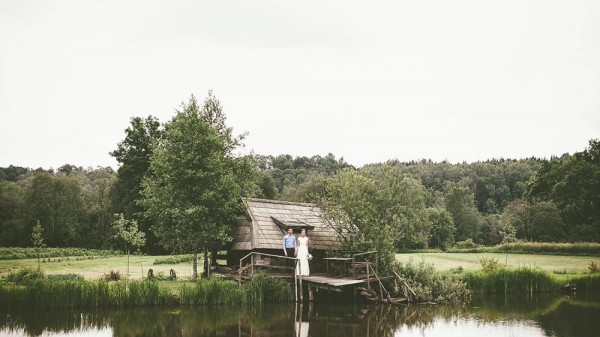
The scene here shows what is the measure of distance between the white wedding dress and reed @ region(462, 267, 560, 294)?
28.9 ft

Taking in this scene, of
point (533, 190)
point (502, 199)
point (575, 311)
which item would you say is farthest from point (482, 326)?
point (502, 199)

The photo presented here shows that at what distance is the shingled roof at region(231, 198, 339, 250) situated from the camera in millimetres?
24145

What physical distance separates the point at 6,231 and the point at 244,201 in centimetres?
5686

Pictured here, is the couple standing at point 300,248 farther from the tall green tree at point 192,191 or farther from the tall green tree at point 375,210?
the tall green tree at point 192,191

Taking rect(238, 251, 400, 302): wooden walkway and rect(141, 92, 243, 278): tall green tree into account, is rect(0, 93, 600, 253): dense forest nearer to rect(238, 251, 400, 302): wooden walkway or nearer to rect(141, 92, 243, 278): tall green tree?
rect(141, 92, 243, 278): tall green tree

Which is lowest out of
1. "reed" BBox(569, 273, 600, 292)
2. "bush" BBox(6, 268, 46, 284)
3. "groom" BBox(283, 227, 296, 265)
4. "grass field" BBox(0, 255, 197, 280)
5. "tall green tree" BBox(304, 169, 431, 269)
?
"reed" BBox(569, 273, 600, 292)

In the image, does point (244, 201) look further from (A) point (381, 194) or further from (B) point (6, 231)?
(B) point (6, 231)

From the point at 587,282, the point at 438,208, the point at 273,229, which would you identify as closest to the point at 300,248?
the point at 273,229

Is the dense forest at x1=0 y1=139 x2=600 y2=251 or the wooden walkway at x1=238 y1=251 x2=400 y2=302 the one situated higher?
the dense forest at x1=0 y1=139 x2=600 y2=251

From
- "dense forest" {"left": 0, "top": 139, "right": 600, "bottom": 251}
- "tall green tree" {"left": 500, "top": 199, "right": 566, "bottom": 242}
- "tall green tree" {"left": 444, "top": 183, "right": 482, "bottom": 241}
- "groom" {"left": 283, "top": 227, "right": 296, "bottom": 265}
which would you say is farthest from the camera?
"tall green tree" {"left": 444, "top": 183, "right": 482, "bottom": 241}

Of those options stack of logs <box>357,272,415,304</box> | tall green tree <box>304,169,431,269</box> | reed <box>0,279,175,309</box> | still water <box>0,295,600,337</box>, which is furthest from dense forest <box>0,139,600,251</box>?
reed <box>0,279,175,309</box>

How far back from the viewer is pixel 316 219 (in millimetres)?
27375

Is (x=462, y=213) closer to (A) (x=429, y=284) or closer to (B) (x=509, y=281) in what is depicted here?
(B) (x=509, y=281)

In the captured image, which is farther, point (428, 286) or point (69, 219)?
point (69, 219)
